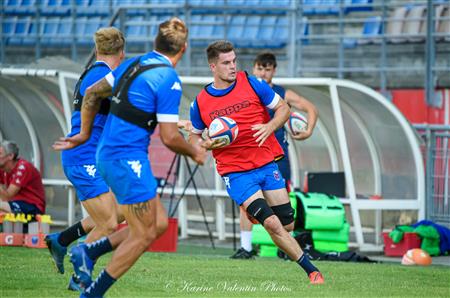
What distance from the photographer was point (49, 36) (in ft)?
70.0

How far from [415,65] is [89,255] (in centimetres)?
1145

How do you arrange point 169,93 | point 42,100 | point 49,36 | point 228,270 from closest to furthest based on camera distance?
point 169,93, point 228,270, point 42,100, point 49,36

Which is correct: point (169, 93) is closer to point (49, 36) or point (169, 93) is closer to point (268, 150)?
point (268, 150)

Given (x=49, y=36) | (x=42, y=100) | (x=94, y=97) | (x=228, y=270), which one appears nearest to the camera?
(x=94, y=97)

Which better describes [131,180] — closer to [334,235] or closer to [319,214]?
[319,214]

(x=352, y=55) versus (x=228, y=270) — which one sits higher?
(x=352, y=55)

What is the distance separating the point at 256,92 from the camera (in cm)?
1117

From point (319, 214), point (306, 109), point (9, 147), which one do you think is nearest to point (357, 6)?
point (306, 109)

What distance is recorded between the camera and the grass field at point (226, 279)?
9.60m

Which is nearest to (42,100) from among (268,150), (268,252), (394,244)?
(268,252)

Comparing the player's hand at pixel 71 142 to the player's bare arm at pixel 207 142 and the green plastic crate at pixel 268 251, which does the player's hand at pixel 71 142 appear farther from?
the green plastic crate at pixel 268 251

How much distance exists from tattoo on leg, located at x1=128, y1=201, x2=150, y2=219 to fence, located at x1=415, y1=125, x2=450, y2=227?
8171mm

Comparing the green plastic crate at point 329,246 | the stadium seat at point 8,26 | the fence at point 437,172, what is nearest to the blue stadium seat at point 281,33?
the fence at point 437,172

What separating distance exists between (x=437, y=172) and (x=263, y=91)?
17.6 ft
